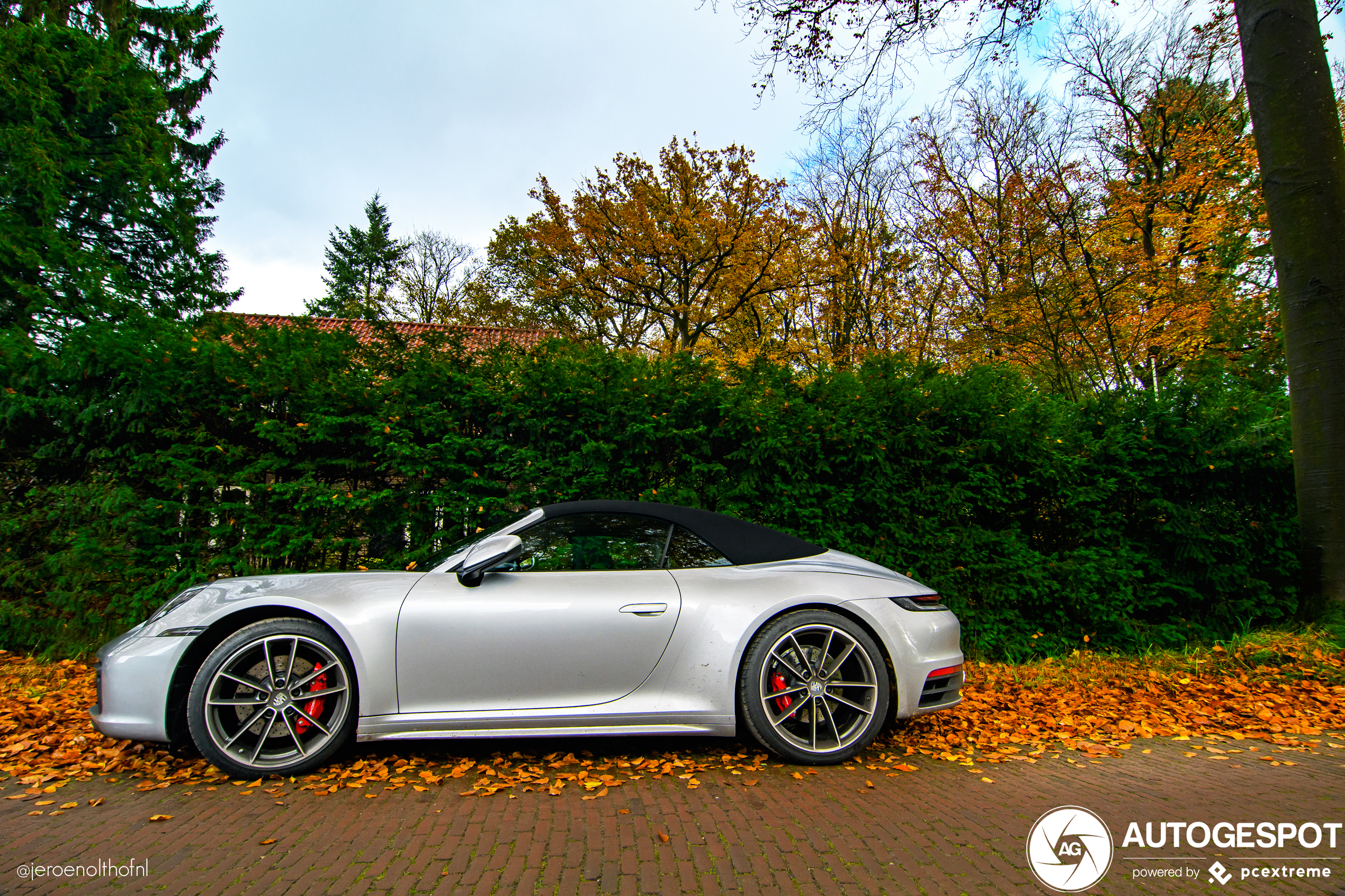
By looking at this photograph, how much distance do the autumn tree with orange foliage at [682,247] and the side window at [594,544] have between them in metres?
19.4

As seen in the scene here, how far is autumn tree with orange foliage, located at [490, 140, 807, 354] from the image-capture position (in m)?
23.0

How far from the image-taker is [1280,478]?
5938 mm

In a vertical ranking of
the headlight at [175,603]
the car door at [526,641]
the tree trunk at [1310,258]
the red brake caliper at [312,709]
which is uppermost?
the tree trunk at [1310,258]

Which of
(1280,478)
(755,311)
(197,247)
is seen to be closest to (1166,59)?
(1280,478)

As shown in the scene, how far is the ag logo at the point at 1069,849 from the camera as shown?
83.4 inches

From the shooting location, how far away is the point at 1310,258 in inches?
210

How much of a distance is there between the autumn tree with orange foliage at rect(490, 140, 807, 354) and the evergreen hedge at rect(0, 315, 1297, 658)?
57.0 feet

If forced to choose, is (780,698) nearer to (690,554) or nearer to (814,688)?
(814,688)

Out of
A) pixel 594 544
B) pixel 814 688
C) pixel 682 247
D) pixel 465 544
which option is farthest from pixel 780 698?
pixel 682 247

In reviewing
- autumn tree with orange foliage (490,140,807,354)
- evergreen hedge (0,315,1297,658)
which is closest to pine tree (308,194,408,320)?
autumn tree with orange foliage (490,140,807,354)

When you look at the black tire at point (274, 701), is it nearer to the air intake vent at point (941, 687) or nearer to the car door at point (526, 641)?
the car door at point (526, 641)

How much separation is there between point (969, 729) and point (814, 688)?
120 cm

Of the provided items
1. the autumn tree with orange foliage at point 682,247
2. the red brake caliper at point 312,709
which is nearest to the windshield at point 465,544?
the red brake caliper at point 312,709

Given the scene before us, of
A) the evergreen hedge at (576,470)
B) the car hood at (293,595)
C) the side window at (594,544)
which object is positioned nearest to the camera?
the car hood at (293,595)
